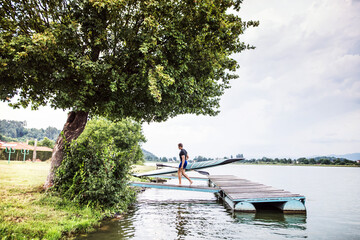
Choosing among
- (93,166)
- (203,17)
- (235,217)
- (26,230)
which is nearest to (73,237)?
(26,230)

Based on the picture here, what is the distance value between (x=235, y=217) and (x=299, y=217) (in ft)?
10.0

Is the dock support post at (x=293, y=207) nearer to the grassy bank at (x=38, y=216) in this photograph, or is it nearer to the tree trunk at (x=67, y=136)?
the grassy bank at (x=38, y=216)

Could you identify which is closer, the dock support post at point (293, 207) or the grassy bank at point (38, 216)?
the grassy bank at point (38, 216)

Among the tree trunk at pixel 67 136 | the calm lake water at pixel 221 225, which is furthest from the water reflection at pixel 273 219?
the tree trunk at pixel 67 136

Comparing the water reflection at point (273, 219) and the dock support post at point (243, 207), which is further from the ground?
the dock support post at point (243, 207)

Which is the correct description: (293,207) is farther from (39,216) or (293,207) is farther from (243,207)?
(39,216)

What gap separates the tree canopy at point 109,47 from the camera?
7.18 m

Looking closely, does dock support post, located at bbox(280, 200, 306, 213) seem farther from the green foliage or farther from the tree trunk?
the tree trunk

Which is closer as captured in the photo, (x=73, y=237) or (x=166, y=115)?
(x=73, y=237)

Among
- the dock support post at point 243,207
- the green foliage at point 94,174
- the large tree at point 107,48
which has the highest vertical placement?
the large tree at point 107,48

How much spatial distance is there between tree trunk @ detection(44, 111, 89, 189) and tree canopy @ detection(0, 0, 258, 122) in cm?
102

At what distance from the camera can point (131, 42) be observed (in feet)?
27.2

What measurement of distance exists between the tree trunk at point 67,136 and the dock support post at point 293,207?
33.8ft

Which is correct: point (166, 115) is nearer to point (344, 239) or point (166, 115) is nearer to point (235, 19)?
point (235, 19)
